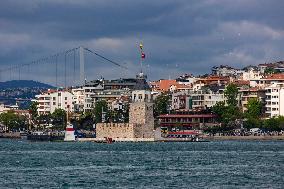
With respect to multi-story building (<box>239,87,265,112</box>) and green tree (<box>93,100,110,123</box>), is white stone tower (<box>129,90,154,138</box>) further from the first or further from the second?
multi-story building (<box>239,87,265,112</box>)

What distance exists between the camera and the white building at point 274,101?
160m

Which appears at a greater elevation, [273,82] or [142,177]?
[273,82]

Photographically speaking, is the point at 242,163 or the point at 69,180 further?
the point at 242,163

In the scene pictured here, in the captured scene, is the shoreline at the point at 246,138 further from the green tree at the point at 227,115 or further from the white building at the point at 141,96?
the white building at the point at 141,96

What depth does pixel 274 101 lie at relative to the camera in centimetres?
16075

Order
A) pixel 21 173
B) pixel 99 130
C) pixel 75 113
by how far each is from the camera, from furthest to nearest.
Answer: pixel 75 113 < pixel 99 130 < pixel 21 173

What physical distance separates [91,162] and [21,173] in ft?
44.6

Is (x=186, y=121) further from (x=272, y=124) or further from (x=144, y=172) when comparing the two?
(x=144, y=172)

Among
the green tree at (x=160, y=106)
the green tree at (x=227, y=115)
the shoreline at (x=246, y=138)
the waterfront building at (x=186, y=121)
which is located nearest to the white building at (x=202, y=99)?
the green tree at (x=160, y=106)

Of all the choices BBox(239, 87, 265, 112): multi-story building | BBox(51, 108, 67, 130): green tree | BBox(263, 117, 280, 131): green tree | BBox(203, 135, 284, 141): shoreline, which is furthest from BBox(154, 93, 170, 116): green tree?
BBox(263, 117, 280, 131): green tree

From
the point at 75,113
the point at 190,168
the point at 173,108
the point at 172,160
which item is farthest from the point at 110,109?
the point at 190,168

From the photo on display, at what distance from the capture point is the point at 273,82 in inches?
6816

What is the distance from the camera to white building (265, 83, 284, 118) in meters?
160

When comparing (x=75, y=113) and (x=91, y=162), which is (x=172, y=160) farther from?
(x=75, y=113)
